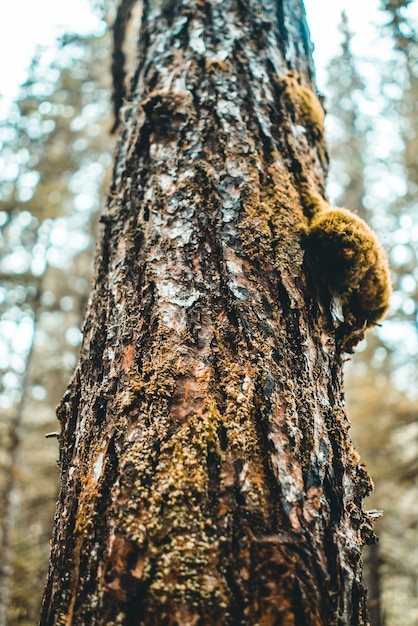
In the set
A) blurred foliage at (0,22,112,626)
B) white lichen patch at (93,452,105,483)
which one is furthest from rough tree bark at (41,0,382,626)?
blurred foliage at (0,22,112,626)

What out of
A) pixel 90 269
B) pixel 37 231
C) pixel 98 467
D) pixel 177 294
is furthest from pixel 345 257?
pixel 37 231

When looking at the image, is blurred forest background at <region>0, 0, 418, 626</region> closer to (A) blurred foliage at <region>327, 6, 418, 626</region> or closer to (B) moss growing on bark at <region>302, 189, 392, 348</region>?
(A) blurred foliage at <region>327, 6, 418, 626</region>

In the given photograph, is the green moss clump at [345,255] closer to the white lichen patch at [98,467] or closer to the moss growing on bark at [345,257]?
the moss growing on bark at [345,257]

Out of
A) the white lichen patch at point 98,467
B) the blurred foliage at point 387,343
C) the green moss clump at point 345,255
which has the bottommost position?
the white lichen patch at point 98,467

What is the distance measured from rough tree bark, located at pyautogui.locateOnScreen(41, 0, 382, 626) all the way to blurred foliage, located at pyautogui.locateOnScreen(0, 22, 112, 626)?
5.88 metres

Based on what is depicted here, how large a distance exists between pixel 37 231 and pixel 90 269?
2673 mm

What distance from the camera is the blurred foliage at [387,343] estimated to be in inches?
336

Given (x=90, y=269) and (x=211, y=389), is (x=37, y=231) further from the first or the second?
(x=211, y=389)

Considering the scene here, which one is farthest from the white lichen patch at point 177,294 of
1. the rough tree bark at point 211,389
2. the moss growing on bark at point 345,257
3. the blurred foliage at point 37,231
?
the blurred foliage at point 37,231

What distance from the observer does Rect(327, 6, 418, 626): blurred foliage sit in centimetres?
852

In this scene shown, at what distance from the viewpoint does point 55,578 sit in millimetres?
1157

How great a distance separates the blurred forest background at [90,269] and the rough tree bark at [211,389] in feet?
21.5

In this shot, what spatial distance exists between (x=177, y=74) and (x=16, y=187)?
8.75 meters

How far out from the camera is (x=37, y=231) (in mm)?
11078
